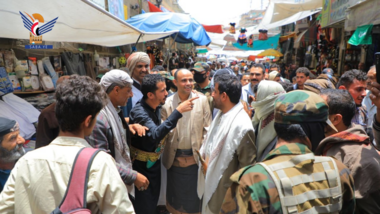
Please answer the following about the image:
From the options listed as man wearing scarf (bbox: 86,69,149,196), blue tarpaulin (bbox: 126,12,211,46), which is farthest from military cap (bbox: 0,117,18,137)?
blue tarpaulin (bbox: 126,12,211,46)

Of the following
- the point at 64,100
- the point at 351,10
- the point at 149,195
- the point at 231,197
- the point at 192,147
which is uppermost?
the point at 351,10

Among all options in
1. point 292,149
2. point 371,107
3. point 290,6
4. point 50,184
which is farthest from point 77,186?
point 290,6

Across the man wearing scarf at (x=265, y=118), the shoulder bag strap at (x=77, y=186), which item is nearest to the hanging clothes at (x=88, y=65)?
the man wearing scarf at (x=265, y=118)

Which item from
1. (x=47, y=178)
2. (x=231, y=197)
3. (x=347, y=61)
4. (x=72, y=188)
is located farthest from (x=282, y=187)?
(x=347, y=61)

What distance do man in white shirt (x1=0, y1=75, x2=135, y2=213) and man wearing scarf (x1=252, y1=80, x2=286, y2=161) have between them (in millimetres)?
1211

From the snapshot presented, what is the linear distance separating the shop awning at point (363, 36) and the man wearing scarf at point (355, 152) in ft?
10.7

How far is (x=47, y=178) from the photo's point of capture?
1132 millimetres

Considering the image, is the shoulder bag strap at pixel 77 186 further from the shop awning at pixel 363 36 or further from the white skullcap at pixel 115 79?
the shop awning at pixel 363 36

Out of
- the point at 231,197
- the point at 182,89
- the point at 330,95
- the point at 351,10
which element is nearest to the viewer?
the point at 231,197

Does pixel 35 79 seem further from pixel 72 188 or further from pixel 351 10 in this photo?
pixel 351 10

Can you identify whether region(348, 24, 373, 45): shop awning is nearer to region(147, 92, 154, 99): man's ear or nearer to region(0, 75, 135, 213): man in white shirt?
region(147, 92, 154, 99): man's ear

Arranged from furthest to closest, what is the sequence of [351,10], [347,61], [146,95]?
[347,61] → [351,10] → [146,95]

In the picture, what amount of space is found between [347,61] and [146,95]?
6842mm

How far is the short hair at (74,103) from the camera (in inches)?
48.4
